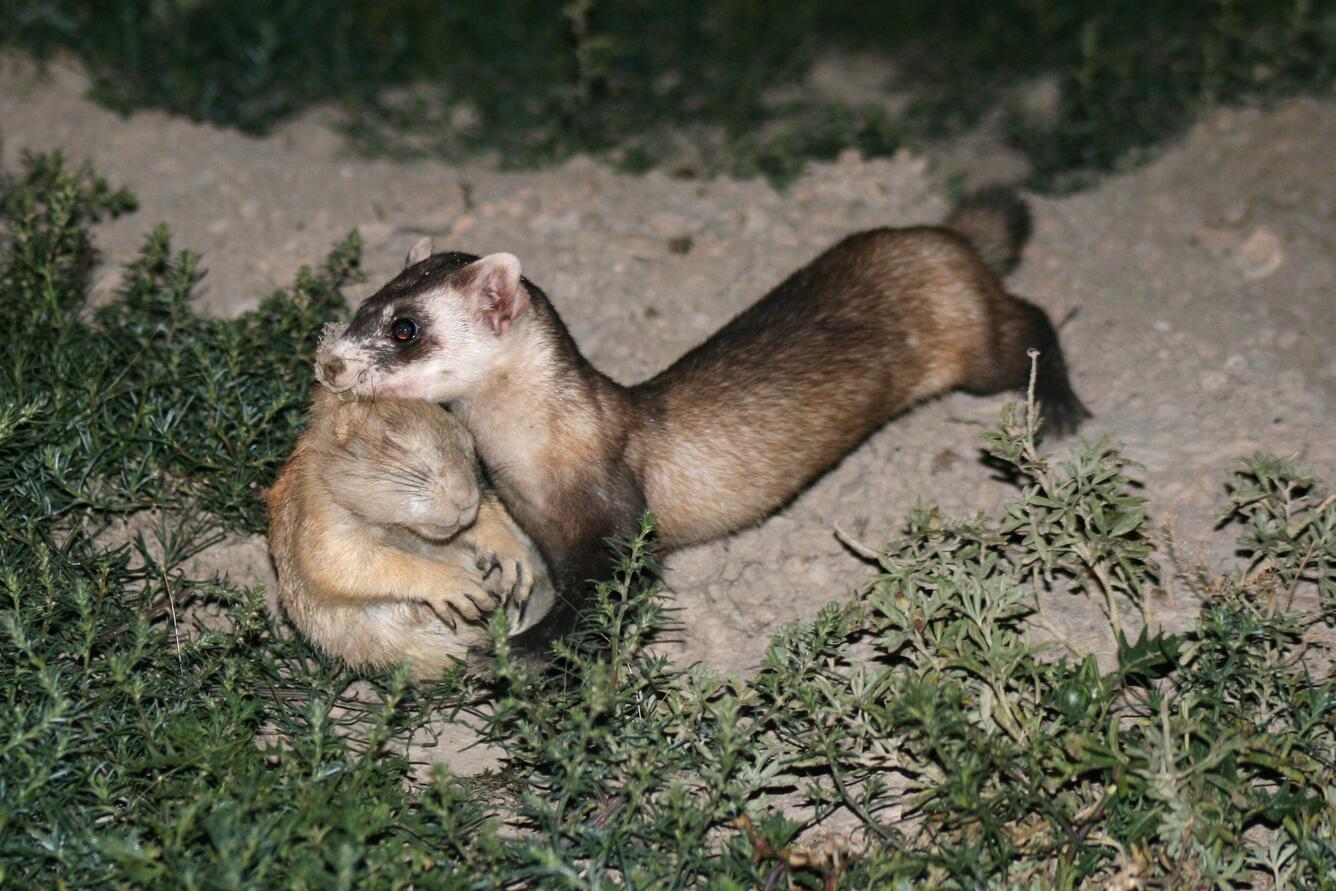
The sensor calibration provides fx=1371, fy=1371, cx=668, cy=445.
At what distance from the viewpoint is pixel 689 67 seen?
8.30 meters

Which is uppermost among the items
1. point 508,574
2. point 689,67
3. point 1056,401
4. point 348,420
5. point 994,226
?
point 348,420

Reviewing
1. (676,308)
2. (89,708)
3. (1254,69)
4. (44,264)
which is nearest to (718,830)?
(89,708)

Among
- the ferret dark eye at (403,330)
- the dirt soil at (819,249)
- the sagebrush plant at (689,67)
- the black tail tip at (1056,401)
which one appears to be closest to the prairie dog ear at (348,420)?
the ferret dark eye at (403,330)

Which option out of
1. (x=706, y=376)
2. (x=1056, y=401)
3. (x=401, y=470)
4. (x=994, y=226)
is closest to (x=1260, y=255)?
→ (x=994, y=226)

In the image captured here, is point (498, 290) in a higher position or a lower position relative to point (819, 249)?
higher

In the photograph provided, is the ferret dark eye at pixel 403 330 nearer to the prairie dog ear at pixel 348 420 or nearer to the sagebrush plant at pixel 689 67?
the prairie dog ear at pixel 348 420

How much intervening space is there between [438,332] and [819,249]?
7.97ft

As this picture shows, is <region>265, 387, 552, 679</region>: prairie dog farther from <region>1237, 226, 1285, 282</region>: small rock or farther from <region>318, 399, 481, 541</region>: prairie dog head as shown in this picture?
<region>1237, 226, 1285, 282</region>: small rock

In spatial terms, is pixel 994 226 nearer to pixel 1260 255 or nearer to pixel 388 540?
pixel 1260 255

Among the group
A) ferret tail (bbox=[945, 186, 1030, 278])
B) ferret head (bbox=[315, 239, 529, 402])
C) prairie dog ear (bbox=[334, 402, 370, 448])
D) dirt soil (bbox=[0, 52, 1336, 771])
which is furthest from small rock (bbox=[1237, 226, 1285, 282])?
prairie dog ear (bbox=[334, 402, 370, 448])

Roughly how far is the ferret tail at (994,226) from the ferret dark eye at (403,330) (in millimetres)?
2637

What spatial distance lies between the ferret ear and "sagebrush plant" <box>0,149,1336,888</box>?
2.85 feet

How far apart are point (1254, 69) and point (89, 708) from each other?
673 cm

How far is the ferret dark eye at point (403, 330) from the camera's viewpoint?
14.4 ft
